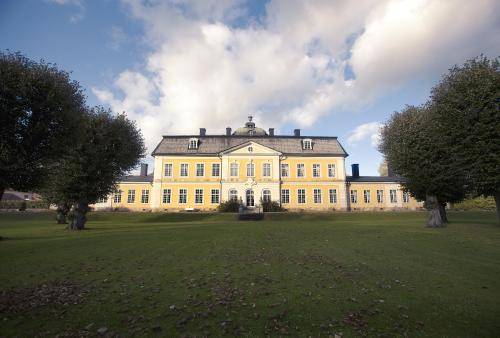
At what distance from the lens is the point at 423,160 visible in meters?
22.8

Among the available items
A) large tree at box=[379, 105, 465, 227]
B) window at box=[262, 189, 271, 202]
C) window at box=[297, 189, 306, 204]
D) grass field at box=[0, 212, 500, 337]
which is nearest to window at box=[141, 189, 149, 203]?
window at box=[262, 189, 271, 202]

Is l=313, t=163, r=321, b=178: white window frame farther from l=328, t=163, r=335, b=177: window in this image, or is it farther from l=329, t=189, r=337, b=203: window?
l=329, t=189, r=337, b=203: window

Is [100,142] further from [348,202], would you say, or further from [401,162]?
[348,202]

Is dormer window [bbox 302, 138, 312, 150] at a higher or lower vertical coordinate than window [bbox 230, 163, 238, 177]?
higher

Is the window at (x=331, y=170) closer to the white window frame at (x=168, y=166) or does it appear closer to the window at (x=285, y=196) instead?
the window at (x=285, y=196)

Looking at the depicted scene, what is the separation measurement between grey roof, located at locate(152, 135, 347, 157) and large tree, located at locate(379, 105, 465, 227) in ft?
81.3

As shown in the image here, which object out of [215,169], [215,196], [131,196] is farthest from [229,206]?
[131,196]

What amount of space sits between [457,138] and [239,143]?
34813 mm

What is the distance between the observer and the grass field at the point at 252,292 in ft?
16.9

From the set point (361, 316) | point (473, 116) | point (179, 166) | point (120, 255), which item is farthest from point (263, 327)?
point (179, 166)

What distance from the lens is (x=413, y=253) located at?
39.5 ft

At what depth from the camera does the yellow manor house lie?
47.5 metres

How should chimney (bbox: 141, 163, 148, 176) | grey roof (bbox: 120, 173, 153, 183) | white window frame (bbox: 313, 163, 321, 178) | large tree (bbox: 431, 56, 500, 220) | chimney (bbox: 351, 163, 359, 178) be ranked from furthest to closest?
chimney (bbox: 141, 163, 148, 176)
chimney (bbox: 351, 163, 359, 178)
grey roof (bbox: 120, 173, 153, 183)
white window frame (bbox: 313, 163, 321, 178)
large tree (bbox: 431, 56, 500, 220)

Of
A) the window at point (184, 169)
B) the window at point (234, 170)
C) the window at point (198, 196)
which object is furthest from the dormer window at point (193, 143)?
the window at point (198, 196)
